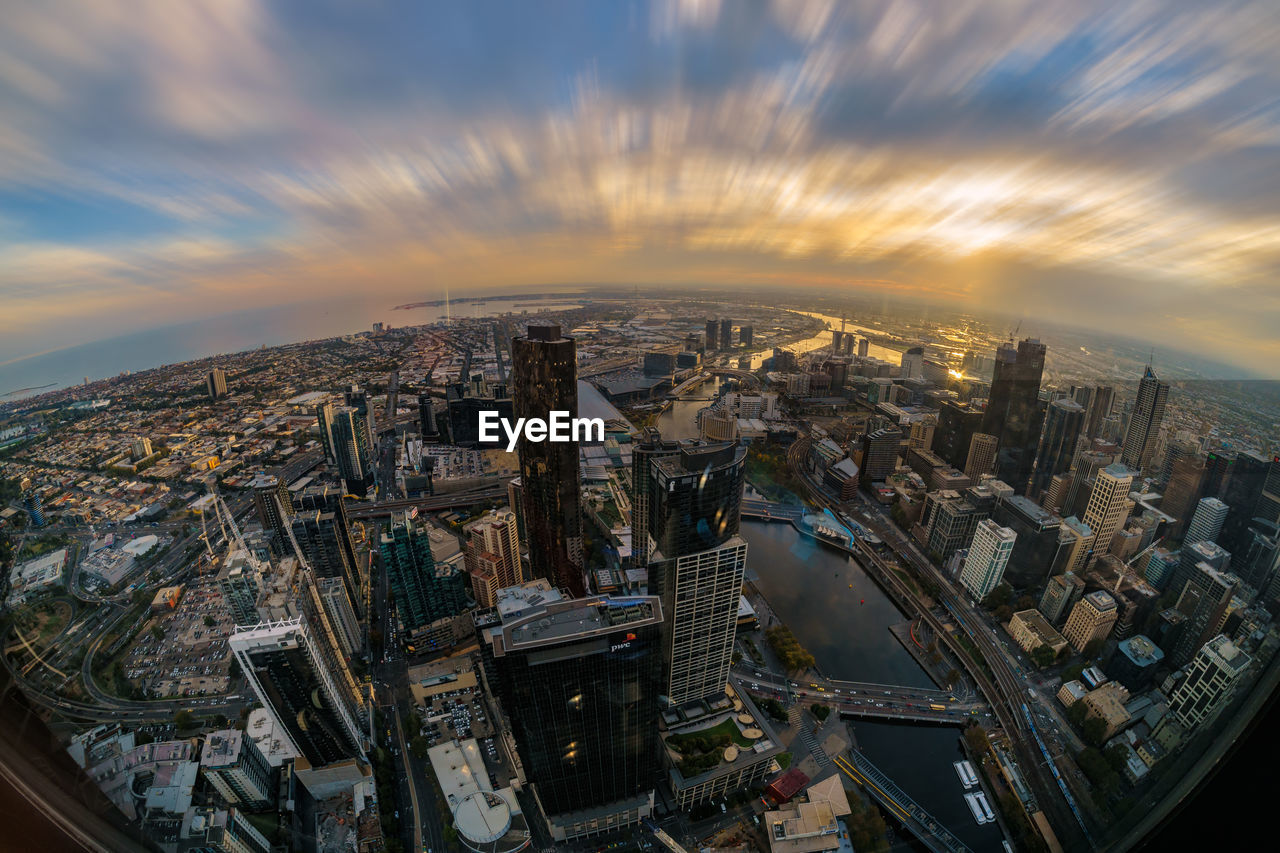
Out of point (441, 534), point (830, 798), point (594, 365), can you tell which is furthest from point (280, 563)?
point (594, 365)

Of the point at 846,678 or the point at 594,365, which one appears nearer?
the point at 846,678

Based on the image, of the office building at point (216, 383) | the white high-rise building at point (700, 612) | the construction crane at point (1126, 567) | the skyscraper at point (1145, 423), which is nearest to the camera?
the white high-rise building at point (700, 612)

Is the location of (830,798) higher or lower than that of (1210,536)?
lower

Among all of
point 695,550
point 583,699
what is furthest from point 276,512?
point 695,550

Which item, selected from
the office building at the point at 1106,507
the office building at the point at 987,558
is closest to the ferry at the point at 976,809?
the office building at the point at 987,558

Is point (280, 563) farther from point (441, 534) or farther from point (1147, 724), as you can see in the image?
point (1147, 724)

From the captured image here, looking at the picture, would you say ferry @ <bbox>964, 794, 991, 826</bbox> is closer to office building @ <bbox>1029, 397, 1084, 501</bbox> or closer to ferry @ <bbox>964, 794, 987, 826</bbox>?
ferry @ <bbox>964, 794, 987, 826</bbox>

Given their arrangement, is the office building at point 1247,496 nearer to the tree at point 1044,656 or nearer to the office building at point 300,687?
the tree at point 1044,656
